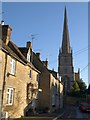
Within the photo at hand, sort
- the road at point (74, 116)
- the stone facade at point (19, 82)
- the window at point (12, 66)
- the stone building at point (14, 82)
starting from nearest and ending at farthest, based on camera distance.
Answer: the stone building at point (14, 82)
the stone facade at point (19, 82)
the window at point (12, 66)
the road at point (74, 116)

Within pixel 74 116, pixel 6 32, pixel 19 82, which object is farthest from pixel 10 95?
pixel 74 116

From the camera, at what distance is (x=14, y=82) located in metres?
21.5

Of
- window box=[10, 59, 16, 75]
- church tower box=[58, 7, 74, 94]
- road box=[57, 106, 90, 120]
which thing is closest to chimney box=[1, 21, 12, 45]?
window box=[10, 59, 16, 75]

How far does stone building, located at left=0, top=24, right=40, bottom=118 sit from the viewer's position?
19.0 metres

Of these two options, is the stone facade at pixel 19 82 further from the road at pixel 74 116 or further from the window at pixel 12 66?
the road at pixel 74 116

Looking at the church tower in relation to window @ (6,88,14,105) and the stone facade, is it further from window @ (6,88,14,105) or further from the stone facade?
window @ (6,88,14,105)

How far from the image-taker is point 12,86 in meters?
20.8

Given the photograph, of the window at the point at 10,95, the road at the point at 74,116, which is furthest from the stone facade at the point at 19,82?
the road at the point at 74,116

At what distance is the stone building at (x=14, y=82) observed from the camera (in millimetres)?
18969

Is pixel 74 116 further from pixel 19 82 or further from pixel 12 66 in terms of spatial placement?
pixel 12 66

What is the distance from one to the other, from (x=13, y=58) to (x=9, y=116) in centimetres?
536

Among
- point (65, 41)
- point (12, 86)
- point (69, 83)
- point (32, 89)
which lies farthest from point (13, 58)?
point (65, 41)

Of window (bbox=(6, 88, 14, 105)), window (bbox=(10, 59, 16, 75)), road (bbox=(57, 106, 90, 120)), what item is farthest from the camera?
road (bbox=(57, 106, 90, 120))

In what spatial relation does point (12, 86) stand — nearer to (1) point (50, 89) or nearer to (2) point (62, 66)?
(1) point (50, 89)
